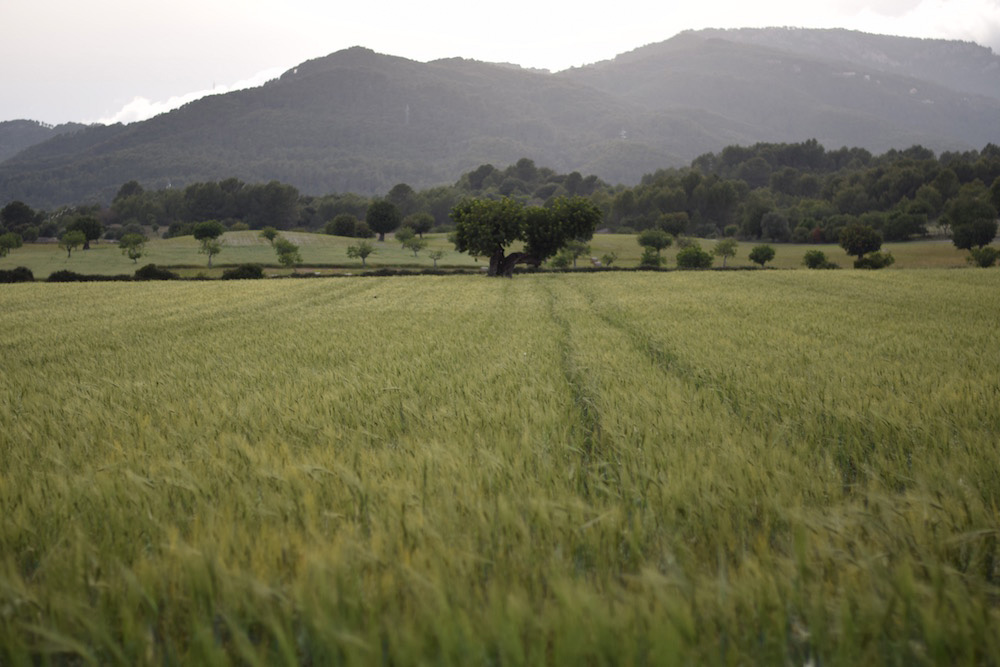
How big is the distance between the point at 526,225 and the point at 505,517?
50.2 m

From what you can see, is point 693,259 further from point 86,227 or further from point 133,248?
point 86,227

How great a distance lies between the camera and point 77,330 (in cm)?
1716

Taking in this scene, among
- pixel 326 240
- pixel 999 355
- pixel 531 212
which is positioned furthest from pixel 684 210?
pixel 999 355

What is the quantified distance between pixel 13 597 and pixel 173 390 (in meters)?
5.94

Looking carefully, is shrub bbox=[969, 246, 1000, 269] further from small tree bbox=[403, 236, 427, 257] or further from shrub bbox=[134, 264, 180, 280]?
shrub bbox=[134, 264, 180, 280]

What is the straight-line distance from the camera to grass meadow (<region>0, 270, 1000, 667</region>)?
181 centimetres

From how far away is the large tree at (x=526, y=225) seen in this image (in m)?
51.2

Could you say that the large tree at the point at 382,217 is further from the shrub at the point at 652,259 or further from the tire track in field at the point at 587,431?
the tire track in field at the point at 587,431

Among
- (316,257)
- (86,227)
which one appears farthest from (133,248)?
(86,227)

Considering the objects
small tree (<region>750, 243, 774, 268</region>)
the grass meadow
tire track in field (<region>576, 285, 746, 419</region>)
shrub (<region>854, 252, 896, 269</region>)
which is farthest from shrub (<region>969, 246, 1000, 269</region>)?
the grass meadow

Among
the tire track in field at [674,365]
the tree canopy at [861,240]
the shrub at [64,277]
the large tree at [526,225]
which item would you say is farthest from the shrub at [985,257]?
the shrub at [64,277]

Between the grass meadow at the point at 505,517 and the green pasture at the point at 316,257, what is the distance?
7133 cm

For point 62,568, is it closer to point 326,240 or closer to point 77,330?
point 77,330

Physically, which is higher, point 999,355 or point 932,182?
point 932,182
